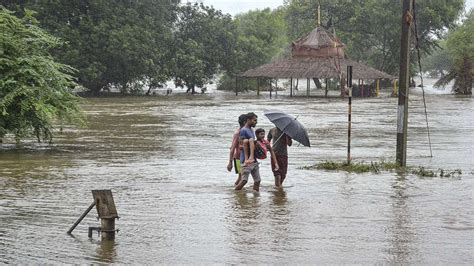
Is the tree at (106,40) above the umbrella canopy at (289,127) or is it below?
above

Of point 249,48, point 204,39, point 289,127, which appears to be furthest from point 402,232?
point 249,48

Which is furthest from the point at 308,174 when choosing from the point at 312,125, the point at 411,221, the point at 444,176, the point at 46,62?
the point at 312,125

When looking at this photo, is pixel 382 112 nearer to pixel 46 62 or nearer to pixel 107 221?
pixel 46 62

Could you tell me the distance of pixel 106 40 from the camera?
6506 cm

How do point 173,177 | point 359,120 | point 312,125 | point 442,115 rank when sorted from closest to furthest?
point 173,177 → point 312,125 → point 359,120 → point 442,115

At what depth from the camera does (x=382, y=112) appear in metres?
45.6

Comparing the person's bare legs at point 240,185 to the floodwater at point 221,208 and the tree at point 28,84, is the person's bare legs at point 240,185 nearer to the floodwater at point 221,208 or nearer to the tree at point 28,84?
the floodwater at point 221,208

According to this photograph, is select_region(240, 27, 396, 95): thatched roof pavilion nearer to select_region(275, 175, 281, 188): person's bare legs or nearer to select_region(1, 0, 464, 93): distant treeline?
select_region(1, 0, 464, 93): distant treeline

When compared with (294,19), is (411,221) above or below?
below

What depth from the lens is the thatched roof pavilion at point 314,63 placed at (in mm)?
67438

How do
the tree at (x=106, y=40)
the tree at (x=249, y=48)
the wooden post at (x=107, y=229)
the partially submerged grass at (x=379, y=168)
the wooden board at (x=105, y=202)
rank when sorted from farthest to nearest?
1. the tree at (x=249, y=48)
2. the tree at (x=106, y=40)
3. the partially submerged grass at (x=379, y=168)
4. the wooden post at (x=107, y=229)
5. the wooden board at (x=105, y=202)

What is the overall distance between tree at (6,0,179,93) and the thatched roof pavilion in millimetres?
7899

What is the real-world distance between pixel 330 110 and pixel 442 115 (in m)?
6.87

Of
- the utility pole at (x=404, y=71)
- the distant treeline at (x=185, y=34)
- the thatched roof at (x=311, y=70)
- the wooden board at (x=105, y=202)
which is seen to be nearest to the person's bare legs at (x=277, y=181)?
the utility pole at (x=404, y=71)
